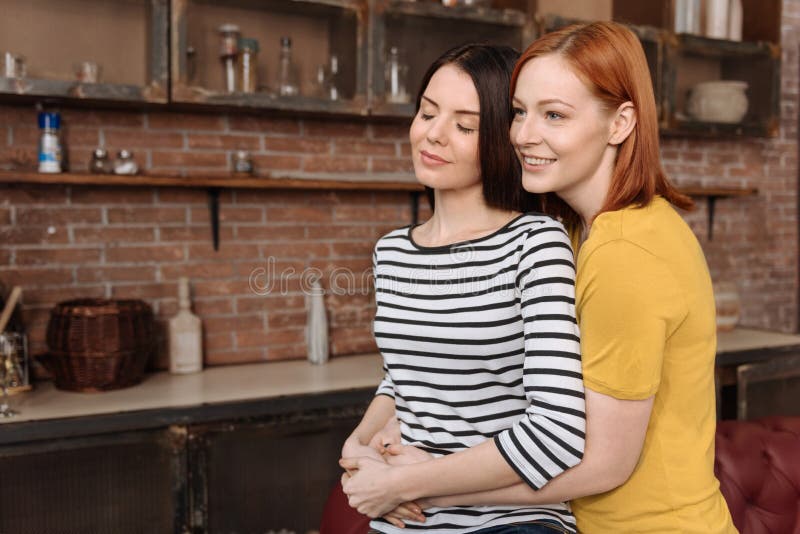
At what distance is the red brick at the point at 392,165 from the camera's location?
2.94 meters

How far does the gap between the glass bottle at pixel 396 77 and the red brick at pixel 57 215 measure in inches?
42.8

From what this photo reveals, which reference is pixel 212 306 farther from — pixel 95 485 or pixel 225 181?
pixel 95 485

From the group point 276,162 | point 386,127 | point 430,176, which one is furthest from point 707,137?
point 430,176

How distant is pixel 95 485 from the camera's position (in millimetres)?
1979

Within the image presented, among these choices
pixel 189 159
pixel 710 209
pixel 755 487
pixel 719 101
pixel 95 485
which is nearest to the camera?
pixel 755 487

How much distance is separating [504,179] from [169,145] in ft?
5.49

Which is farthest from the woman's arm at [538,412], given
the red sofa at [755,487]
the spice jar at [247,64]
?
the spice jar at [247,64]

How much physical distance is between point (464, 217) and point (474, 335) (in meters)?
0.25

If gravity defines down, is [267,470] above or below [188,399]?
below

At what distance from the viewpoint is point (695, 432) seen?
3.73 ft

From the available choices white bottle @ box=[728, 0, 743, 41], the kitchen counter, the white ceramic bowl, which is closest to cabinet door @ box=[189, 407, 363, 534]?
the kitchen counter

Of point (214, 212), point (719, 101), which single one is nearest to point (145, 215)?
point (214, 212)

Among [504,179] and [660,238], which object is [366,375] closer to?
[504,179]

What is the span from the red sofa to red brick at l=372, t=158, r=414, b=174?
5.31 feet
